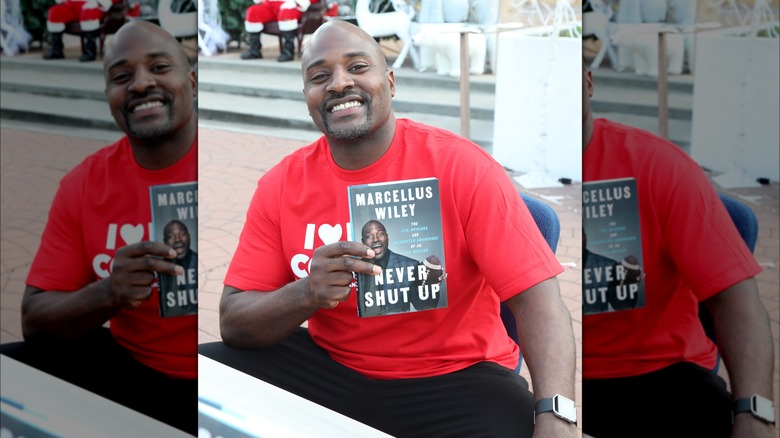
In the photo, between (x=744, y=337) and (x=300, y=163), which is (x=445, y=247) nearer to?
(x=300, y=163)

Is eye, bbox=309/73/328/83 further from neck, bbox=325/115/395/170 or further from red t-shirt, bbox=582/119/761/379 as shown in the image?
red t-shirt, bbox=582/119/761/379

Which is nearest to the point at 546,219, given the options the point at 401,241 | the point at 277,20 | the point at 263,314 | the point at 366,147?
the point at 401,241

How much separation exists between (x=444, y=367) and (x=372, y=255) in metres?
0.34

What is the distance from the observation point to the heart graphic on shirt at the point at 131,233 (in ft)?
8.95

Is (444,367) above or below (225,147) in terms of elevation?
below

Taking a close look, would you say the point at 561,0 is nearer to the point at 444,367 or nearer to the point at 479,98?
the point at 479,98

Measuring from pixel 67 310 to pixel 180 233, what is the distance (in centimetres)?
56

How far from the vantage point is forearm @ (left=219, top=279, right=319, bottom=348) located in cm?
232

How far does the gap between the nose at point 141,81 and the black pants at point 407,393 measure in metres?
0.85

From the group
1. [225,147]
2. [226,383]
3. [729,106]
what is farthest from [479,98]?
[226,383]

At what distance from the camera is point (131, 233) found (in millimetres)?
2746

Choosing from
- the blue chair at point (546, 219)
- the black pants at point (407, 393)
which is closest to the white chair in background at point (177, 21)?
the black pants at point (407, 393)

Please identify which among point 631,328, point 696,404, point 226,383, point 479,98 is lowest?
point 226,383

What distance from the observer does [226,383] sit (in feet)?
8.28
